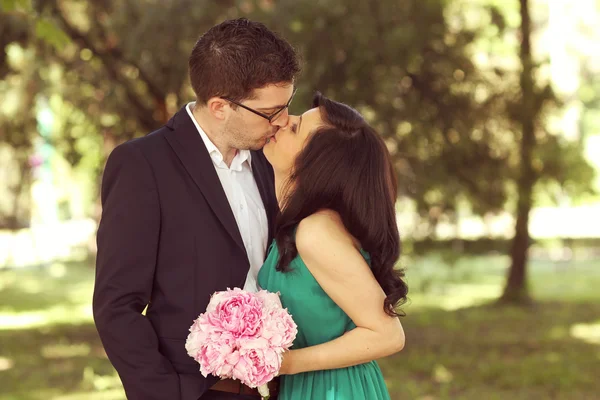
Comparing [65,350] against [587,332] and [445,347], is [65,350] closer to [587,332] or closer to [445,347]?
[445,347]

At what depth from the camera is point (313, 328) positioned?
3.47 meters

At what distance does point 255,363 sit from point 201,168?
0.79m

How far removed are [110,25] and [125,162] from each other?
861 centimetres

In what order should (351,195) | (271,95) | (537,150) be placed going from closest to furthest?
(351,195) → (271,95) → (537,150)

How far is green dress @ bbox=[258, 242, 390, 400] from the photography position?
11.3 feet

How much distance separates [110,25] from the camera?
1132 cm

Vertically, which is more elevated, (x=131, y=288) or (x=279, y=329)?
(x=131, y=288)

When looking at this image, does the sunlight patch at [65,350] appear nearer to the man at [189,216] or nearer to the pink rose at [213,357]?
the man at [189,216]

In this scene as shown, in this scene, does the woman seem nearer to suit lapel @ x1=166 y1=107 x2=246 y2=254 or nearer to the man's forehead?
the man's forehead

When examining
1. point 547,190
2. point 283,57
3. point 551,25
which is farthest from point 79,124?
point 551,25

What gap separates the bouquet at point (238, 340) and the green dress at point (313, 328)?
34 cm

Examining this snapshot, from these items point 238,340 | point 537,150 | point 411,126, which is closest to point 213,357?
point 238,340

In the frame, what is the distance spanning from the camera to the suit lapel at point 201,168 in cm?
327

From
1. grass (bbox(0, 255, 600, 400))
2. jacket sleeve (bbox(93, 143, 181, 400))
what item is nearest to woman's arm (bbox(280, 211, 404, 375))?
jacket sleeve (bbox(93, 143, 181, 400))
